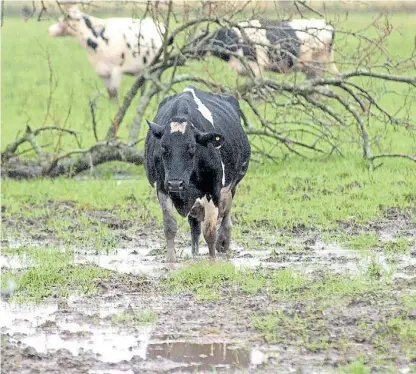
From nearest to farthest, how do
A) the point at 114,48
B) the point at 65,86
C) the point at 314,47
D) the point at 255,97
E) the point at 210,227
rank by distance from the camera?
the point at 210,227, the point at 314,47, the point at 255,97, the point at 114,48, the point at 65,86

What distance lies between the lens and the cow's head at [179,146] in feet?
31.6

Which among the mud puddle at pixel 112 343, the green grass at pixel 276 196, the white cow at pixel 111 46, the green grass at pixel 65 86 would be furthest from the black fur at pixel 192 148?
the white cow at pixel 111 46

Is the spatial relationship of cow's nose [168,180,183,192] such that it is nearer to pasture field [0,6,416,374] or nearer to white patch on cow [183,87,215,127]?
pasture field [0,6,416,374]

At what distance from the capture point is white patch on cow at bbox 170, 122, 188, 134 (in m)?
9.76

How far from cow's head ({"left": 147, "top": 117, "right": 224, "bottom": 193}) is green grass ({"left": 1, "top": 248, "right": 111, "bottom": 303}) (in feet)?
3.22

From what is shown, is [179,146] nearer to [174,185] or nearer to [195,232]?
[174,185]

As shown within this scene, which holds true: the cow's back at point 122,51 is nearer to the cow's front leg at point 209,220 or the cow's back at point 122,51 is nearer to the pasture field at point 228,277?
the pasture field at point 228,277

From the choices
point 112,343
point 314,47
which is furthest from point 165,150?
point 314,47

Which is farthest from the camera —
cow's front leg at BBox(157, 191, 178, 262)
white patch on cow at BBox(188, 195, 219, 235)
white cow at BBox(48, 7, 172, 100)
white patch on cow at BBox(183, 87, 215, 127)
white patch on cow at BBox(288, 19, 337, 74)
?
white cow at BBox(48, 7, 172, 100)

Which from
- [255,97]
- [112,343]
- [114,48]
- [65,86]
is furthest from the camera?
[65,86]

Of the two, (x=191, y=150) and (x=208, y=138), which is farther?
(x=208, y=138)

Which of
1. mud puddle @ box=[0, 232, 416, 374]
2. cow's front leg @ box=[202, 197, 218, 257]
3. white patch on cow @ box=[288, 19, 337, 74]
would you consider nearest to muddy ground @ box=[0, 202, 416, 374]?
mud puddle @ box=[0, 232, 416, 374]

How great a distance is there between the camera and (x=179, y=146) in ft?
31.9

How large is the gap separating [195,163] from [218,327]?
2.81m
